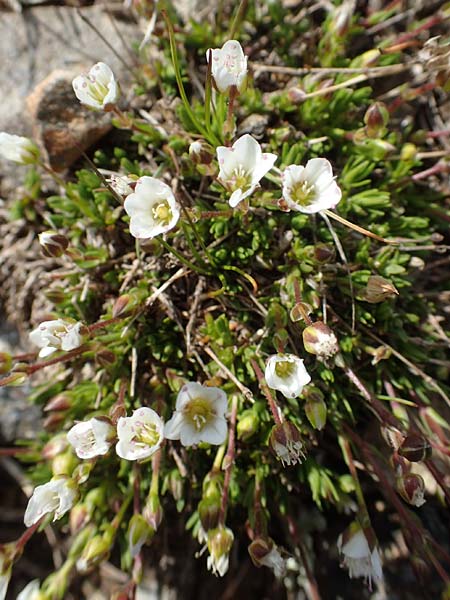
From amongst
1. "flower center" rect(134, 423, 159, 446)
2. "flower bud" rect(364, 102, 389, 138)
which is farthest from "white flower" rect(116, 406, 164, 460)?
"flower bud" rect(364, 102, 389, 138)

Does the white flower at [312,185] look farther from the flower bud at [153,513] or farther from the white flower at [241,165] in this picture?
the flower bud at [153,513]

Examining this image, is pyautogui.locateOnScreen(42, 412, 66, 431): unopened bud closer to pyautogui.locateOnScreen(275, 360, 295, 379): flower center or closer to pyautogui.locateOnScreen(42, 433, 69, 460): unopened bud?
pyautogui.locateOnScreen(42, 433, 69, 460): unopened bud

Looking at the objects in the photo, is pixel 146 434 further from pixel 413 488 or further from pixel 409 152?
pixel 409 152

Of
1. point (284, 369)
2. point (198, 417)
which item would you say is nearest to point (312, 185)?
point (284, 369)

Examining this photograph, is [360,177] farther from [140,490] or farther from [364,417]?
[140,490]


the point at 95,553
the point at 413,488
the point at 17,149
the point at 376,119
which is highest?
the point at 376,119

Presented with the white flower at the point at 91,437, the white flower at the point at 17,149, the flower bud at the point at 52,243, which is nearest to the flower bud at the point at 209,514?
the white flower at the point at 91,437
